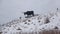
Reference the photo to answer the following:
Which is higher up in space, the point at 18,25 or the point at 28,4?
the point at 28,4

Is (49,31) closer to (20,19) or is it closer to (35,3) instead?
(20,19)

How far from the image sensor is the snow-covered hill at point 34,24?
3.24m

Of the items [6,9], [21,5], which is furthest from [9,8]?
[21,5]

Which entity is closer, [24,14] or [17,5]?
[24,14]

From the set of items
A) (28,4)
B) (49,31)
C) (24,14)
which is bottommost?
(49,31)

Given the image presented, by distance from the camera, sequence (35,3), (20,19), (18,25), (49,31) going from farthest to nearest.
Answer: (35,3), (20,19), (18,25), (49,31)

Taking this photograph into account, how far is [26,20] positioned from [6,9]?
0.91 metres

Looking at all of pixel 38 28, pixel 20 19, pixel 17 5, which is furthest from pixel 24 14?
pixel 38 28

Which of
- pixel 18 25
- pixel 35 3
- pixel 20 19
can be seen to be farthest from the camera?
pixel 35 3

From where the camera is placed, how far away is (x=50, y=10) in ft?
12.7

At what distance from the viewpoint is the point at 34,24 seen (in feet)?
11.3

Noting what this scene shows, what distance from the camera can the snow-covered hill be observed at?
10.6 ft

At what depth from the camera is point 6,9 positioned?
4262 millimetres

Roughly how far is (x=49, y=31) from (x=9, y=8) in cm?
167
